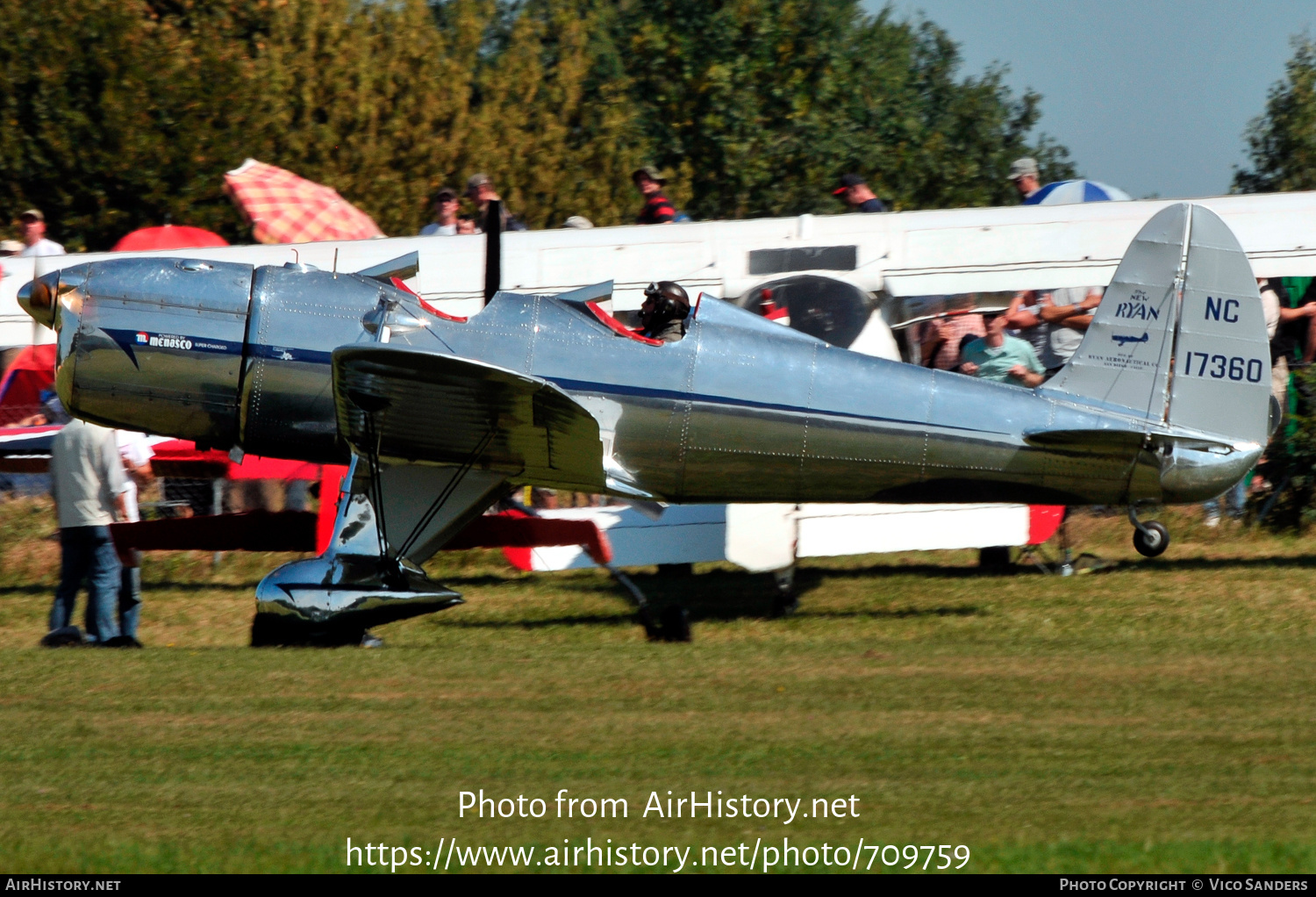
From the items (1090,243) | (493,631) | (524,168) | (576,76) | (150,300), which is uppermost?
(576,76)

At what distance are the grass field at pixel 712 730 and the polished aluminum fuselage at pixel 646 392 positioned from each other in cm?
94

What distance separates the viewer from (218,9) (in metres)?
25.5

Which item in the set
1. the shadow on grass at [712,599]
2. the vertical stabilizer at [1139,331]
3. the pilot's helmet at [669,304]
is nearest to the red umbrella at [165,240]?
the shadow on grass at [712,599]

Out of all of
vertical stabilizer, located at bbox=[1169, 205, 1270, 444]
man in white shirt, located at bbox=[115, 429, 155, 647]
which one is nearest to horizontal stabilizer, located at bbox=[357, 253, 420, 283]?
man in white shirt, located at bbox=[115, 429, 155, 647]

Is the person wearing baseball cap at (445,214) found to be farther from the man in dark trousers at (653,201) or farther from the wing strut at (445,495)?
the wing strut at (445,495)

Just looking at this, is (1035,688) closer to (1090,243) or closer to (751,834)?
(751,834)

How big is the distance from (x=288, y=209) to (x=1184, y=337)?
7.76 m

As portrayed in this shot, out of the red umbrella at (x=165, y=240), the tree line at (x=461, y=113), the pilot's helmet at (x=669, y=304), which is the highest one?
the tree line at (x=461, y=113)

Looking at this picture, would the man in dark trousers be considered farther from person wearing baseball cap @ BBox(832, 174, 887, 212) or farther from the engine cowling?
the engine cowling

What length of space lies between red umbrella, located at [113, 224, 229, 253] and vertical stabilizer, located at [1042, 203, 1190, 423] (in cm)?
698

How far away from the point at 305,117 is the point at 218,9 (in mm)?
2822

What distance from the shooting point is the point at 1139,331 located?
8.07 metres

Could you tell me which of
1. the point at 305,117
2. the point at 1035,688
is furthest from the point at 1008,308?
the point at 305,117

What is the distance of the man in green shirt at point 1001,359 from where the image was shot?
9.83 m
